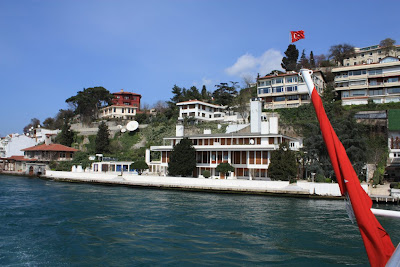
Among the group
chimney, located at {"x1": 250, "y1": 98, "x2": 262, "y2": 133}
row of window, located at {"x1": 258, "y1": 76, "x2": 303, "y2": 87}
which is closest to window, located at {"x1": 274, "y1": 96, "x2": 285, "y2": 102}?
row of window, located at {"x1": 258, "y1": 76, "x2": 303, "y2": 87}

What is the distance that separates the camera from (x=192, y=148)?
126 ft

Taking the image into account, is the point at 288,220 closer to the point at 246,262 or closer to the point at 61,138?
the point at 246,262

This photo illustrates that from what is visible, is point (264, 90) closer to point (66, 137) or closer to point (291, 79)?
point (291, 79)

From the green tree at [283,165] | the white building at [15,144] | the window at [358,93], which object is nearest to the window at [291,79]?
the window at [358,93]

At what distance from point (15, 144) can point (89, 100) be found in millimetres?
18323

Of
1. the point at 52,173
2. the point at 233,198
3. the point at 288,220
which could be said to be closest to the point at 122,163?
the point at 52,173

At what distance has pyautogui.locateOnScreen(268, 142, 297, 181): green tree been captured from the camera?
31516 mm

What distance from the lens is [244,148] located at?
36.2 meters

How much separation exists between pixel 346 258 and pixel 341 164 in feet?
30.9

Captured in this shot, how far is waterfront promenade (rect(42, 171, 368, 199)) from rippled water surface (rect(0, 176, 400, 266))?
11.9 ft

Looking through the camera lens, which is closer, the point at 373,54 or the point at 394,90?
the point at 394,90

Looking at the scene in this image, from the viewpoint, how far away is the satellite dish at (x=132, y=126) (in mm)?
58578

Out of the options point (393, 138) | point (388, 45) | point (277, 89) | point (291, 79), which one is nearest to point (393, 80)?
point (393, 138)

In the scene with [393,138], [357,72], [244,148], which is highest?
[357,72]
